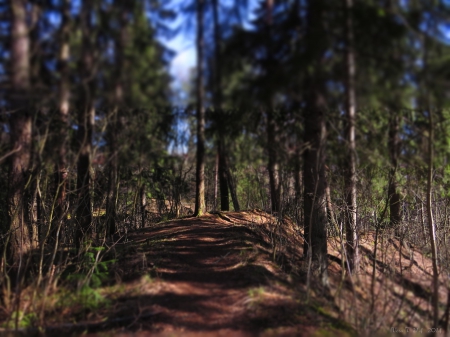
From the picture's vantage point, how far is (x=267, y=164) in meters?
6.89

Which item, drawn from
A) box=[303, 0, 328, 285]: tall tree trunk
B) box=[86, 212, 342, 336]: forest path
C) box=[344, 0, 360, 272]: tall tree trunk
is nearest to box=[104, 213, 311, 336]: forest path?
box=[86, 212, 342, 336]: forest path

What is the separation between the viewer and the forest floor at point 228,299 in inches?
171

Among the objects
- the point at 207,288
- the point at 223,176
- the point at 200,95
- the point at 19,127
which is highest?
the point at 200,95

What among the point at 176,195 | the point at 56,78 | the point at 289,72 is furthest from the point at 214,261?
the point at 176,195

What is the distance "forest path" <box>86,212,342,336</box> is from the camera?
4.40m

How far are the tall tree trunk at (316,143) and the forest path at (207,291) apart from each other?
81 cm

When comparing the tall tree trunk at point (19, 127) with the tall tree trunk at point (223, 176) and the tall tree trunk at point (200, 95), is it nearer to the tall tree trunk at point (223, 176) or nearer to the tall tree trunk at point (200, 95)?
the tall tree trunk at point (200, 95)

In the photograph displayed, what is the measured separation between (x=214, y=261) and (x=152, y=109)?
299 cm

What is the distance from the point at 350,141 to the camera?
6.06 m

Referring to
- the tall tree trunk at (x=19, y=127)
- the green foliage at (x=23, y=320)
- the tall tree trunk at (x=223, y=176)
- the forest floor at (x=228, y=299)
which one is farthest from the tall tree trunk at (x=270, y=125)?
Result: the green foliage at (x=23, y=320)

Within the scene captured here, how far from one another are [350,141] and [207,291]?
135 inches

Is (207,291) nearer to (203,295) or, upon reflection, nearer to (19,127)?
(203,295)

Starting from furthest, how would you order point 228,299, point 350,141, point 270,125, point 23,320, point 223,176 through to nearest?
point 223,176 → point 270,125 → point 350,141 → point 228,299 → point 23,320

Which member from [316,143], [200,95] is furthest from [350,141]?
[200,95]
